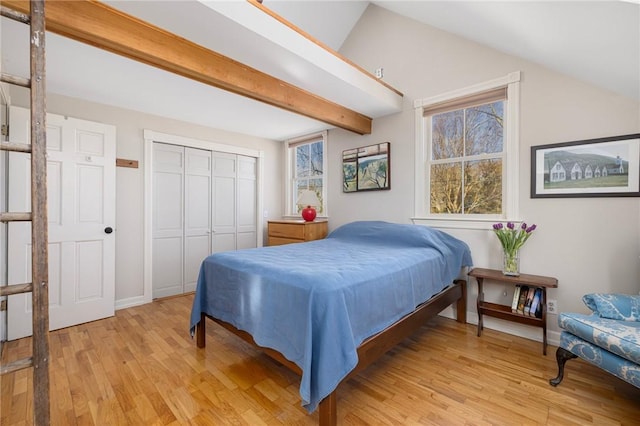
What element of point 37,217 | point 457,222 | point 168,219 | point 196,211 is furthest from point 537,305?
point 168,219

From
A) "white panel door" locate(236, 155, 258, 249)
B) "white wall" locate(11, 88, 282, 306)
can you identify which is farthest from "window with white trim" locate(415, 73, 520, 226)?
"white wall" locate(11, 88, 282, 306)

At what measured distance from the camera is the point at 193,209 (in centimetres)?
395

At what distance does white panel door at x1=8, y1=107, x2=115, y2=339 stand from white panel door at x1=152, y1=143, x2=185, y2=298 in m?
0.56

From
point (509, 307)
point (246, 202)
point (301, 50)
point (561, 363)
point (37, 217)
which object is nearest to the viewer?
point (37, 217)

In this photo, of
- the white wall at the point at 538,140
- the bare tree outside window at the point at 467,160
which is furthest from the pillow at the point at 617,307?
the bare tree outside window at the point at 467,160

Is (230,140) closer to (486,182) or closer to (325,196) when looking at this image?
(325,196)

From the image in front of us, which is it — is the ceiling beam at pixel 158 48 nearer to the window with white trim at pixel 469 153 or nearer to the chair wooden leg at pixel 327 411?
the window with white trim at pixel 469 153

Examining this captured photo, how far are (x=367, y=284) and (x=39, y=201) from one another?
1.50 metres

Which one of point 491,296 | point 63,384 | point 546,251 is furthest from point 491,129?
point 63,384

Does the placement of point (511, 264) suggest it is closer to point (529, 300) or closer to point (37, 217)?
point (529, 300)

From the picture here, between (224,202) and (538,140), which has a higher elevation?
(538,140)

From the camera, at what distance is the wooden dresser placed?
3785mm

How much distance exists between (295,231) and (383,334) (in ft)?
7.45

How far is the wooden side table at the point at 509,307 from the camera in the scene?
2250mm
